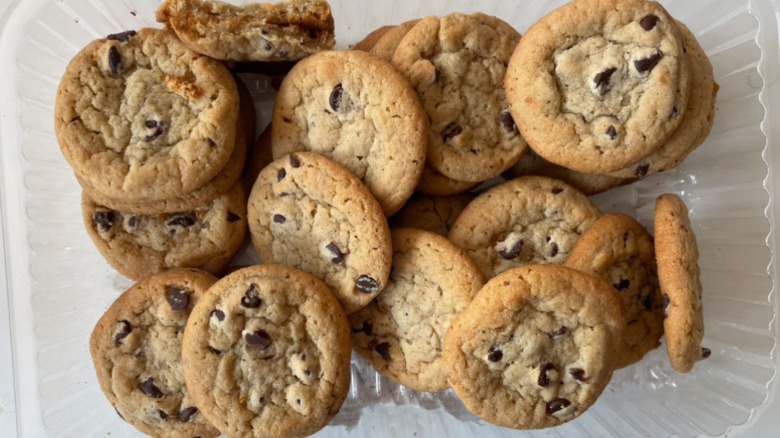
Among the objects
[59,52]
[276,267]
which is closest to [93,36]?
[59,52]

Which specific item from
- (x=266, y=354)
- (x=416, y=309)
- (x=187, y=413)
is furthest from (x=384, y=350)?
(x=187, y=413)

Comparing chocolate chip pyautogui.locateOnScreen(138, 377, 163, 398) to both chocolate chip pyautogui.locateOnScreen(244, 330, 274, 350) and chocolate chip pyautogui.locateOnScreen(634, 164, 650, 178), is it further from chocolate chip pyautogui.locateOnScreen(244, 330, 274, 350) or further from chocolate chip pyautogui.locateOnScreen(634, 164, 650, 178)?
chocolate chip pyautogui.locateOnScreen(634, 164, 650, 178)

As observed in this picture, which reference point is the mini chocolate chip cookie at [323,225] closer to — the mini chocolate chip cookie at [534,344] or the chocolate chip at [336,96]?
the chocolate chip at [336,96]

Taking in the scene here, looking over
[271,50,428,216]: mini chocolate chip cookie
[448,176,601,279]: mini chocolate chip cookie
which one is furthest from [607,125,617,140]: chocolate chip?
[271,50,428,216]: mini chocolate chip cookie

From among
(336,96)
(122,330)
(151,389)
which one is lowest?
(151,389)

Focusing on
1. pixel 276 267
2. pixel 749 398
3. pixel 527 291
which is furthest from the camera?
pixel 749 398

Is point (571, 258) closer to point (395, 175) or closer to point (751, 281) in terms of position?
point (395, 175)

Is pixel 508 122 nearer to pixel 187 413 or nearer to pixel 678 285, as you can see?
pixel 678 285
